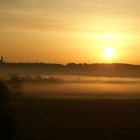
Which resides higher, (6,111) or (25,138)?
(6,111)

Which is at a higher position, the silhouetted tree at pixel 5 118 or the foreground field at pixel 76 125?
the silhouetted tree at pixel 5 118

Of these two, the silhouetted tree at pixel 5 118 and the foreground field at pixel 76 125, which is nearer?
the silhouetted tree at pixel 5 118

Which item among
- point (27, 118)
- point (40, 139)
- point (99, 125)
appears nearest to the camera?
point (40, 139)

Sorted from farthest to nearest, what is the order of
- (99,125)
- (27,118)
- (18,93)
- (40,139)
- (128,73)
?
(128,73) < (18,93) < (27,118) < (99,125) < (40,139)

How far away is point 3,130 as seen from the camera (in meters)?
6.68

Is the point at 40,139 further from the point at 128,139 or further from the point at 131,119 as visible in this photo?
the point at 131,119

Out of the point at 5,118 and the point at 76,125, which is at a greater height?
the point at 5,118

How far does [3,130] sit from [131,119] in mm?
10058

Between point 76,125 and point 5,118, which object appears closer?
point 5,118

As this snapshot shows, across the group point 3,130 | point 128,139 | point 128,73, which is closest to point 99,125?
point 128,139

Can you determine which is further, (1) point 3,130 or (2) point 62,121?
(2) point 62,121

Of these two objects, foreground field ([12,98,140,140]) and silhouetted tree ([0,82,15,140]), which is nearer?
silhouetted tree ([0,82,15,140])

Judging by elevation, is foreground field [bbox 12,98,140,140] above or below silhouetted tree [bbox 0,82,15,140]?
below

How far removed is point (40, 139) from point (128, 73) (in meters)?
119
